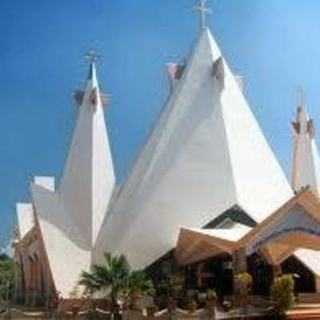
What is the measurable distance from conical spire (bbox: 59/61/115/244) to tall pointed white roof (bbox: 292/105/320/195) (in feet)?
41.3

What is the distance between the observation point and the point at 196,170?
3350 cm

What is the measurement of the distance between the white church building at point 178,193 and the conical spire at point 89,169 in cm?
6

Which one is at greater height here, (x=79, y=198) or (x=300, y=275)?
(x=79, y=198)

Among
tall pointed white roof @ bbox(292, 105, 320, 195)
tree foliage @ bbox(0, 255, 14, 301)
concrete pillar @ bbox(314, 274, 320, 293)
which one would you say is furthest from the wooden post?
tree foliage @ bbox(0, 255, 14, 301)

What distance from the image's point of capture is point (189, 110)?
34.7 m

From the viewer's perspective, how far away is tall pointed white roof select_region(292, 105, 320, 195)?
44375 mm

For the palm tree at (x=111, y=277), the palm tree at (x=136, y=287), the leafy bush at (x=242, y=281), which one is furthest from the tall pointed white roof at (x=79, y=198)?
the leafy bush at (x=242, y=281)

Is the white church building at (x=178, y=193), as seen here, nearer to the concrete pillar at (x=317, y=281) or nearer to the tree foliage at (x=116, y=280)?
the concrete pillar at (x=317, y=281)

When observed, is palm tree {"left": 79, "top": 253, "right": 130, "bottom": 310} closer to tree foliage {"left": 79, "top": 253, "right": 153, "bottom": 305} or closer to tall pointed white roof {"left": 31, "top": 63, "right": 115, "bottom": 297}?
tree foliage {"left": 79, "top": 253, "right": 153, "bottom": 305}

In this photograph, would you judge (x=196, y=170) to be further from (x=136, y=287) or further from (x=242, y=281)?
(x=242, y=281)

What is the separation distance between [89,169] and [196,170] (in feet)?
22.5

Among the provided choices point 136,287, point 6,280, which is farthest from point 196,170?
point 6,280

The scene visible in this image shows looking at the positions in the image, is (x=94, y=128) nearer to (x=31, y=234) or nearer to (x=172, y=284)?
(x=31, y=234)

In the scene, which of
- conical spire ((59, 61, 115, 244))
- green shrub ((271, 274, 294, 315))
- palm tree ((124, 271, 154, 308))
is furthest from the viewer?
conical spire ((59, 61, 115, 244))
